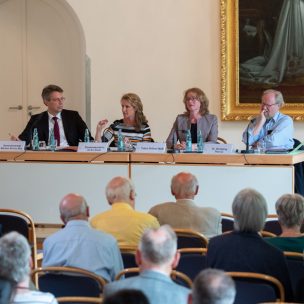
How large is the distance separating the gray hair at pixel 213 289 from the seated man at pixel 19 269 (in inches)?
27.6

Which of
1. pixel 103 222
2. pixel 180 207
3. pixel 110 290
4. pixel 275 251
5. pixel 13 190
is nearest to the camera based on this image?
pixel 110 290

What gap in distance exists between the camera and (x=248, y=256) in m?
3.56

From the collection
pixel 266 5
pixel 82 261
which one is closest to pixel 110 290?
pixel 82 261

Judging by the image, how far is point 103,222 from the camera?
4281 mm

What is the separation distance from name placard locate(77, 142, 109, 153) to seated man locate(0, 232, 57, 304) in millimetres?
3964

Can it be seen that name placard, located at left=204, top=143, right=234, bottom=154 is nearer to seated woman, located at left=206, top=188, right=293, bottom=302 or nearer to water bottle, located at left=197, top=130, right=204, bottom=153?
water bottle, located at left=197, top=130, right=204, bottom=153

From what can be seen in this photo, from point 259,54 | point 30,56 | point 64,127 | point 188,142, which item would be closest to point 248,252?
point 188,142

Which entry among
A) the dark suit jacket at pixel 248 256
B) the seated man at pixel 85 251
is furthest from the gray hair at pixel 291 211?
the seated man at pixel 85 251

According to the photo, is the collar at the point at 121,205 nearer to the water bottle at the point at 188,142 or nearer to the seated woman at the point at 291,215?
the seated woman at the point at 291,215

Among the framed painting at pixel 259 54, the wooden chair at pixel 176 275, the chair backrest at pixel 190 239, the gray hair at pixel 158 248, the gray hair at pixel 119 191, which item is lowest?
the wooden chair at pixel 176 275

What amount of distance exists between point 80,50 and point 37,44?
661 mm

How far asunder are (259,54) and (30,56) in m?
3.07

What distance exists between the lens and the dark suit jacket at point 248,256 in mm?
3514

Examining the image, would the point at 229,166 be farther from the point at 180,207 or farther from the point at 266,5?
the point at 266,5
